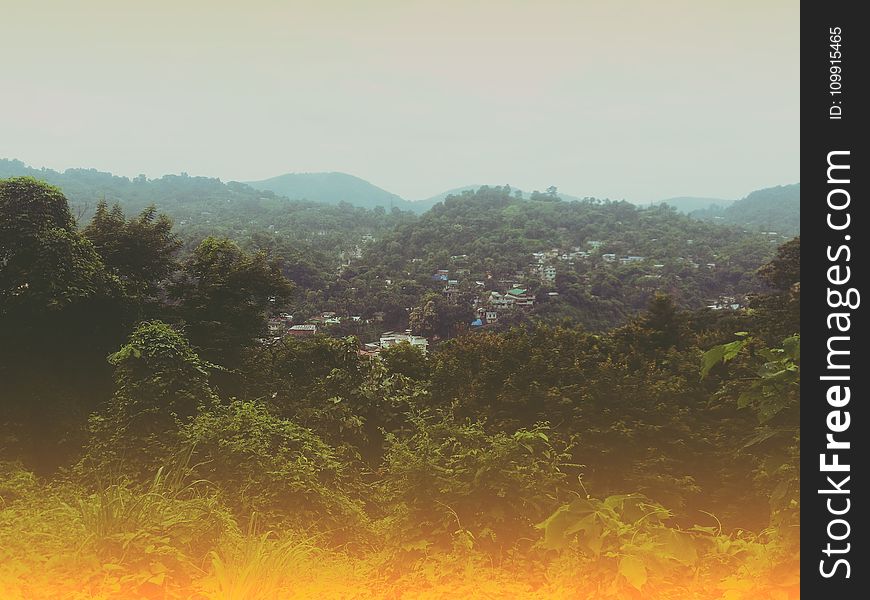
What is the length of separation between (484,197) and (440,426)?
2539 cm

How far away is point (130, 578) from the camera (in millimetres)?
1615

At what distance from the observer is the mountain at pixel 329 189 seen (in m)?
24.8

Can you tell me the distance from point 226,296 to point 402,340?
68.0 inches

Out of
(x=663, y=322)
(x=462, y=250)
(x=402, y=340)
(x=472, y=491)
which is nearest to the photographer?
(x=472, y=491)

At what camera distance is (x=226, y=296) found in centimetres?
510

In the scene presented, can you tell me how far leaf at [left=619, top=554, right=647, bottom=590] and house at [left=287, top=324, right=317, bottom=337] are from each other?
450cm

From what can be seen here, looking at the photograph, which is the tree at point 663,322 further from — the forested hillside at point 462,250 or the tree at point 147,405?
the tree at point 147,405

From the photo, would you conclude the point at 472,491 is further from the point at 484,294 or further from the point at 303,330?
the point at 484,294

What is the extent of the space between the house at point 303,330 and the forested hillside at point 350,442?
0.90 ft

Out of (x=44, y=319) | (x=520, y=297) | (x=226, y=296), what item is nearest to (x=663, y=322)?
(x=520, y=297)

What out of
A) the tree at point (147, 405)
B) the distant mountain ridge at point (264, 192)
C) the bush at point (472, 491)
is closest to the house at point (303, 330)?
the tree at point (147, 405)

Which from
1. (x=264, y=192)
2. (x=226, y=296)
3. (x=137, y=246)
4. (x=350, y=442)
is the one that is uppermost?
(x=264, y=192)
